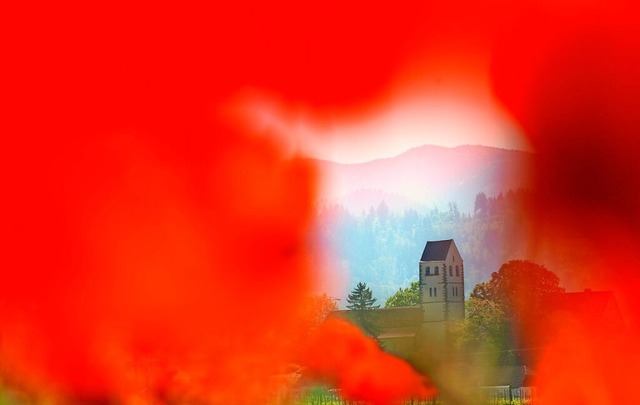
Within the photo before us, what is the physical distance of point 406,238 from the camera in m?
60.1

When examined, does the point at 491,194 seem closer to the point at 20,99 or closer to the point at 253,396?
the point at 253,396

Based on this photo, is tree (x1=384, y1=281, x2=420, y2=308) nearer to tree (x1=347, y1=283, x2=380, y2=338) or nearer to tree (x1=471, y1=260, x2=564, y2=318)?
tree (x1=347, y1=283, x2=380, y2=338)

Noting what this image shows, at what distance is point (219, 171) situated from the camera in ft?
94.0

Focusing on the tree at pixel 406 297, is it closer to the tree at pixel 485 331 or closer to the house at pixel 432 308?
the house at pixel 432 308

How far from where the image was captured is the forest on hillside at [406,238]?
149ft

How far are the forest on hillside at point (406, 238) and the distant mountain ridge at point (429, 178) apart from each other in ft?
1.92

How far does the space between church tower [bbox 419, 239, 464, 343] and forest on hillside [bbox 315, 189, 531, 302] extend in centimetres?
90

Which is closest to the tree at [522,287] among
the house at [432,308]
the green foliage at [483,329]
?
the green foliage at [483,329]

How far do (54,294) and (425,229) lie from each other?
33.5m

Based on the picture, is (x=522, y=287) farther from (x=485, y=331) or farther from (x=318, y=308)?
(x=318, y=308)

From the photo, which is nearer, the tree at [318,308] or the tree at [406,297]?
the tree at [318,308]

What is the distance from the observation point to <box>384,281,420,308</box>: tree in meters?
64.6

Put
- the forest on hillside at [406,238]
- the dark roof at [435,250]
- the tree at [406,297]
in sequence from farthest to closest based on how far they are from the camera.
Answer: the tree at [406,297]
the dark roof at [435,250]
the forest on hillside at [406,238]

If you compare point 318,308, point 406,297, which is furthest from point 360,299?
point 406,297
